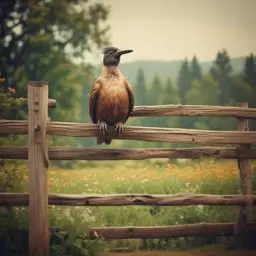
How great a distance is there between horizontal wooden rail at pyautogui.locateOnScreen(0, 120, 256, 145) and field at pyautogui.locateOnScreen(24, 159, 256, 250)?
894 mm

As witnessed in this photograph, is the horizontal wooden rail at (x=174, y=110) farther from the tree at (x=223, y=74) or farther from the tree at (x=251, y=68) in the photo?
the tree at (x=223, y=74)

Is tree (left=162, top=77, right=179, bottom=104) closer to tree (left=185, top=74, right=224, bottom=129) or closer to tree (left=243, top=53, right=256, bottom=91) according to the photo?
tree (left=185, top=74, right=224, bottom=129)

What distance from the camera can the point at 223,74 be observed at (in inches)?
293

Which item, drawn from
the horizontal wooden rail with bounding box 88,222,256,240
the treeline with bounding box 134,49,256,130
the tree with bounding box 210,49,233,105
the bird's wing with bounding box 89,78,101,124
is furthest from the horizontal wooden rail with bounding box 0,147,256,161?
the tree with bounding box 210,49,233,105

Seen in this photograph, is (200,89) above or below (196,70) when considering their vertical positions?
below

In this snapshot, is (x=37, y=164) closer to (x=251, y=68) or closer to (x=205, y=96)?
(x=251, y=68)

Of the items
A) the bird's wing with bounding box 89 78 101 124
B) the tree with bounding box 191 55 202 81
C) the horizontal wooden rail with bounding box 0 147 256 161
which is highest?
the tree with bounding box 191 55 202 81

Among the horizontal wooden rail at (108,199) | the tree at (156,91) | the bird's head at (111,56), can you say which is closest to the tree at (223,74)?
the tree at (156,91)

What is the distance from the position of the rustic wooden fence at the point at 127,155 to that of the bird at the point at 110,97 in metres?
0.08

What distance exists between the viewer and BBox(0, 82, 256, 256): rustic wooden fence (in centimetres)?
358

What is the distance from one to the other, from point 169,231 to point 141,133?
1.19 m

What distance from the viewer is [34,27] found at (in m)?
9.13

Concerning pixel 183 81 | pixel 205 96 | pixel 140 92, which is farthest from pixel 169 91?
pixel 205 96

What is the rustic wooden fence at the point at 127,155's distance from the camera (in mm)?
3584
